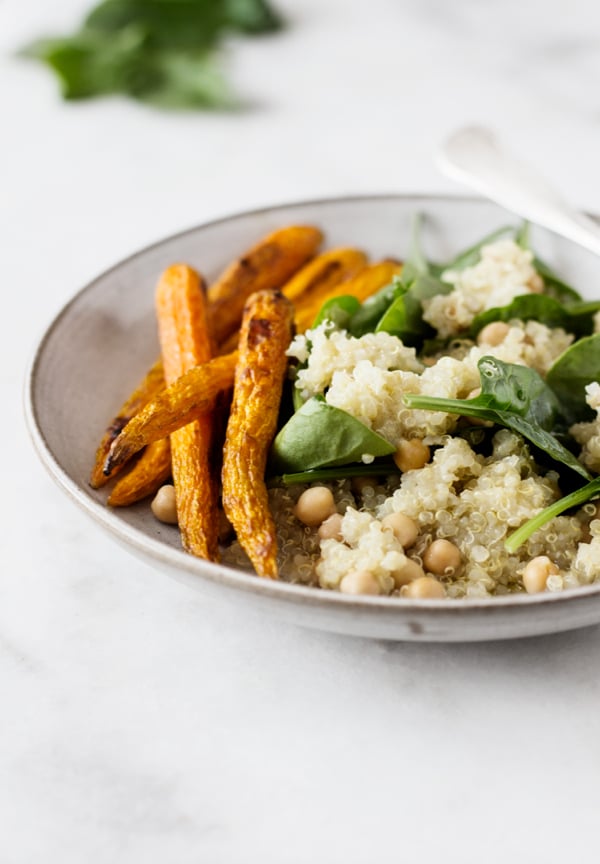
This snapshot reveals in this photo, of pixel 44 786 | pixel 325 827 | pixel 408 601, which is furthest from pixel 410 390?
pixel 44 786

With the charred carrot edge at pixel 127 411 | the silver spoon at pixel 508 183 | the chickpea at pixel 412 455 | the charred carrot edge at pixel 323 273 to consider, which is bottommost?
the charred carrot edge at pixel 127 411

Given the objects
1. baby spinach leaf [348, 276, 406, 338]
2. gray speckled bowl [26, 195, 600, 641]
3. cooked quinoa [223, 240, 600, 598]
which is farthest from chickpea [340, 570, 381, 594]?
baby spinach leaf [348, 276, 406, 338]

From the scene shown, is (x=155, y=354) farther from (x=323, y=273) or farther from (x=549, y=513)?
(x=549, y=513)

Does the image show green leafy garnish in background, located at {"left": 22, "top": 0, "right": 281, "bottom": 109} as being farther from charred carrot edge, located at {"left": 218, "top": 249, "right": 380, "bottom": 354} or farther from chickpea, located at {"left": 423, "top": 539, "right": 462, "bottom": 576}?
chickpea, located at {"left": 423, "top": 539, "right": 462, "bottom": 576}

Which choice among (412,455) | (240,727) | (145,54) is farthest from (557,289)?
(145,54)

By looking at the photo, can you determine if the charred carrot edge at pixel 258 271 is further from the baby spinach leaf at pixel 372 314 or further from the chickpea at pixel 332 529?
the chickpea at pixel 332 529

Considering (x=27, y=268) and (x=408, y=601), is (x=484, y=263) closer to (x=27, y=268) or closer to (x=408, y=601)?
(x=408, y=601)

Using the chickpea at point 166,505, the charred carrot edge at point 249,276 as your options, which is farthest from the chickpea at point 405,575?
the charred carrot edge at point 249,276
